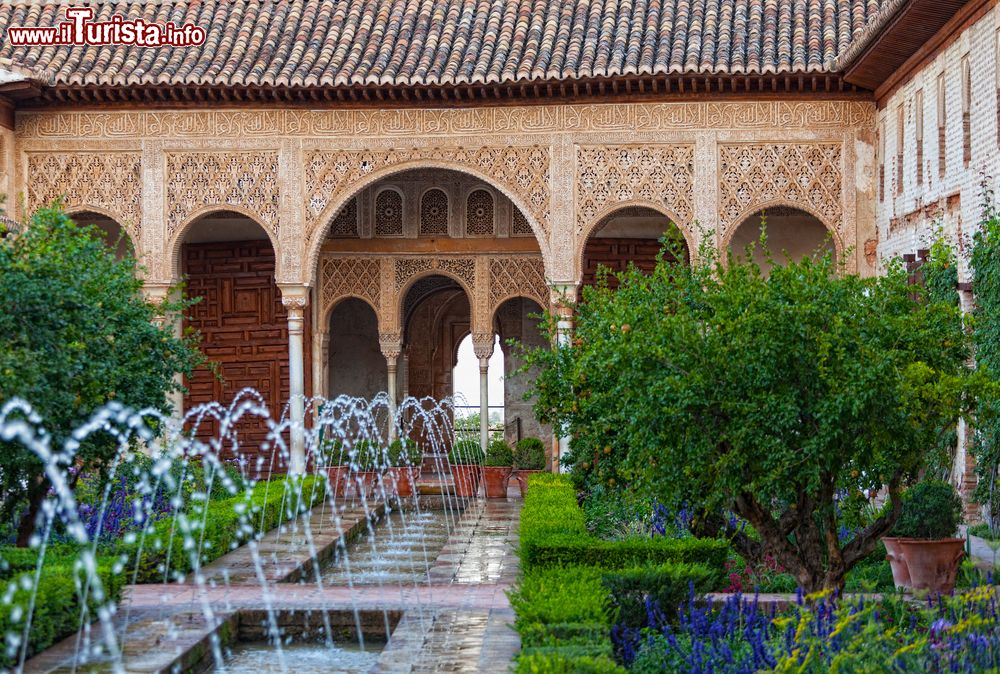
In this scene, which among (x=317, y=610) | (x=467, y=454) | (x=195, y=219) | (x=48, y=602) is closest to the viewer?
(x=48, y=602)

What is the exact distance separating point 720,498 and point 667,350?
0.89 meters

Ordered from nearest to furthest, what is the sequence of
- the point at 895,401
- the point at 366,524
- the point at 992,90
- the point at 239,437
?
the point at 895,401 → the point at 992,90 → the point at 366,524 → the point at 239,437

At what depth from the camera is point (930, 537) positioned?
890cm

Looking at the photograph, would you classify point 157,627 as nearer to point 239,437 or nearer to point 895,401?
point 895,401

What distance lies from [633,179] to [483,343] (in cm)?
443

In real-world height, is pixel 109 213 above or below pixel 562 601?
above

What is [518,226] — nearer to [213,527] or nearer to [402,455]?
[402,455]

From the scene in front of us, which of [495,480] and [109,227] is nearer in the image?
[495,480]

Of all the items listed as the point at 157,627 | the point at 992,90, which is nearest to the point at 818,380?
the point at 157,627

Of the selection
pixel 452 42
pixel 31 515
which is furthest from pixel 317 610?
pixel 452 42

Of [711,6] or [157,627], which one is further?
[711,6]

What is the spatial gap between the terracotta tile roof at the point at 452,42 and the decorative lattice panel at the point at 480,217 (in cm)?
319

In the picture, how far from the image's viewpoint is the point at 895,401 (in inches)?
284

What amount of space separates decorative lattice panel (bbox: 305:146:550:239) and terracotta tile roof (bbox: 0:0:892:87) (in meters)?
1.05
